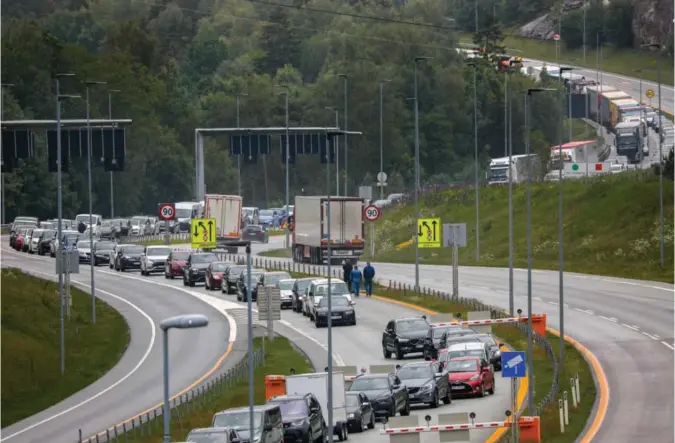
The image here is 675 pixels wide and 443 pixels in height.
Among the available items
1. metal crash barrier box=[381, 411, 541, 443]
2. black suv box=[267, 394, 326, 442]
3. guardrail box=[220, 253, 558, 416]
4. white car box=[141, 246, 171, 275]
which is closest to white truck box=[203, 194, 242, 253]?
guardrail box=[220, 253, 558, 416]

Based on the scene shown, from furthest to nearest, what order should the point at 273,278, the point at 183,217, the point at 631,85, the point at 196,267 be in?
the point at 631,85 → the point at 183,217 → the point at 196,267 → the point at 273,278

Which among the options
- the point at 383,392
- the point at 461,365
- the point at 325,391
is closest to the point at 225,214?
the point at 461,365

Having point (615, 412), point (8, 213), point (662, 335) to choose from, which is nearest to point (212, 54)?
point (8, 213)

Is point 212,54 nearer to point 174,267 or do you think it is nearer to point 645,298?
point 174,267

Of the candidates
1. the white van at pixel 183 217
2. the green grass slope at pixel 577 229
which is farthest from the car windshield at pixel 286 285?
the white van at pixel 183 217

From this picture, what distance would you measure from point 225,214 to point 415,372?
4823 cm

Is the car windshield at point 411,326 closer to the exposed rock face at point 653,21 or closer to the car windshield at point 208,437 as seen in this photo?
the car windshield at point 208,437

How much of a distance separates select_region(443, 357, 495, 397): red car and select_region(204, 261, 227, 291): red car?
32768 millimetres

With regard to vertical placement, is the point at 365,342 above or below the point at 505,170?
below

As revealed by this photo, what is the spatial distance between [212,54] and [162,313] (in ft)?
→ 416

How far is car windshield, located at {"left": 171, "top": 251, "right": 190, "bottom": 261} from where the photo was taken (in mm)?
89562

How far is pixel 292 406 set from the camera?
139ft

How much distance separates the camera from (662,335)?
2490 inches

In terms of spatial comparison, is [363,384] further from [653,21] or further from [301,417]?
[653,21]
